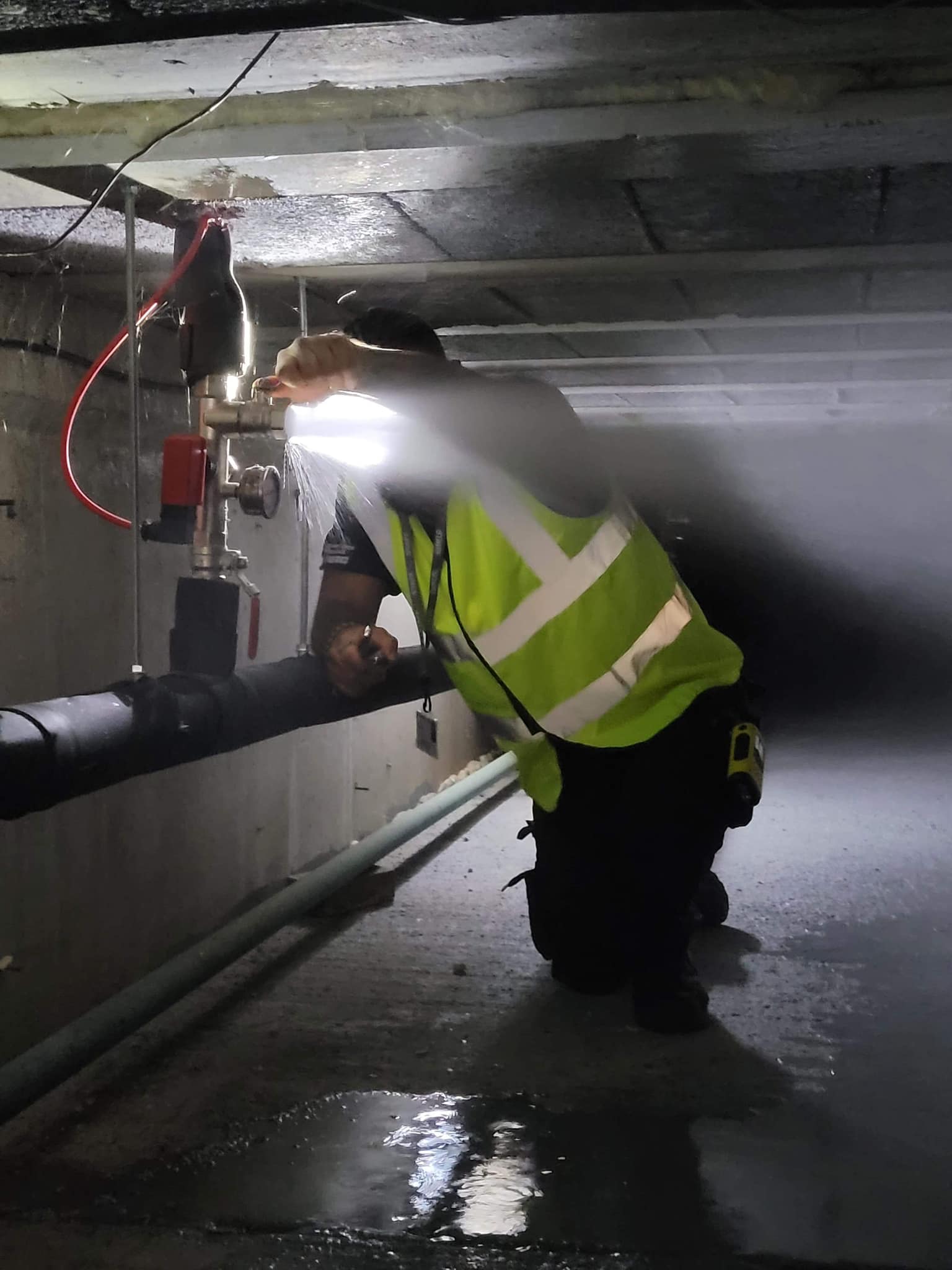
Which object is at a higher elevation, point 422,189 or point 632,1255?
point 422,189

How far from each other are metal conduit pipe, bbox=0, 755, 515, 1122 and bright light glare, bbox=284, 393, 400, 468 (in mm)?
938

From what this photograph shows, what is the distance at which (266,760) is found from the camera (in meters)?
2.75

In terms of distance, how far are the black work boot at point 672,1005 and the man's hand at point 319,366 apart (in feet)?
3.73

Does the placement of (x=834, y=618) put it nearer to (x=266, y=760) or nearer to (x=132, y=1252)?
(x=266, y=760)

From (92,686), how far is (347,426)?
0.71m

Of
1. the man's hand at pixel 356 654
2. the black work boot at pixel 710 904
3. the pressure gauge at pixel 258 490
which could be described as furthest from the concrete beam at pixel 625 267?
the black work boot at pixel 710 904

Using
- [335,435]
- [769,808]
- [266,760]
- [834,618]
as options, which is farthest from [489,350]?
[834,618]

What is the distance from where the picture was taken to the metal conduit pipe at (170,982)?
1623 mm

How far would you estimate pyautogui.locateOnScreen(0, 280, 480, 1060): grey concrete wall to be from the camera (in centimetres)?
183

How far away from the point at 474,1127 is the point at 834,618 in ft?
19.6

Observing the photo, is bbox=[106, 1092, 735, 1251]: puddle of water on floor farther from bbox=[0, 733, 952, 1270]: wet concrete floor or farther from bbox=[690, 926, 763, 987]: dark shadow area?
bbox=[690, 926, 763, 987]: dark shadow area

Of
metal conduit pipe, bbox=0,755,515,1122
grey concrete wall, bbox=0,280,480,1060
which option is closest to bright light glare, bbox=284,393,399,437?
grey concrete wall, bbox=0,280,480,1060

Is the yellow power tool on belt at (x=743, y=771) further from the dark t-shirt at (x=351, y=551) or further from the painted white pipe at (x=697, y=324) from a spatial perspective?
the painted white pipe at (x=697, y=324)

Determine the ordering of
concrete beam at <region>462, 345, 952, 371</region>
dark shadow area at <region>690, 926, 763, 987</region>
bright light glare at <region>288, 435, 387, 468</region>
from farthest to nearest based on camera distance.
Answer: concrete beam at <region>462, 345, 952, 371</region>
dark shadow area at <region>690, 926, 763, 987</region>
bright light glare at <region>288, 435, 387, 468</region>
